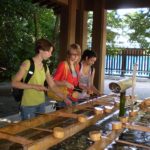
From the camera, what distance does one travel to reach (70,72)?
415 centimetres

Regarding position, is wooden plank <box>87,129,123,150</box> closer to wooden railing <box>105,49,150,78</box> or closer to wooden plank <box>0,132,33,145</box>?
wooden plank <box>0,132,33,145</box>

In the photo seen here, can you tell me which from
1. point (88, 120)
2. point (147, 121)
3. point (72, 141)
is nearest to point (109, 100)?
point (147, 121)

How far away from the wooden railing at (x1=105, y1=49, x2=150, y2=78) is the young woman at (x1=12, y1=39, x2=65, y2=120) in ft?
49.7

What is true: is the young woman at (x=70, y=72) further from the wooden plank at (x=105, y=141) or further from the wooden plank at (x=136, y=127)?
the wooden plank at (x=105, y=141)

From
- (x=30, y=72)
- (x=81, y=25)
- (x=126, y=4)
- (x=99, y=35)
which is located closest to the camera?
(x=30, y=72)

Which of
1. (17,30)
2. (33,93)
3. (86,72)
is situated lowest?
(33,93)

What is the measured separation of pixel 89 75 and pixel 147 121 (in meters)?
1.56

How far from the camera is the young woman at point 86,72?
441cm

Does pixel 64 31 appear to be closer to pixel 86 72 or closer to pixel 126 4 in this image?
pixel 126 4

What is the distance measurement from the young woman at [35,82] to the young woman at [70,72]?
373mm

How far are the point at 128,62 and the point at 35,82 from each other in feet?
52.1

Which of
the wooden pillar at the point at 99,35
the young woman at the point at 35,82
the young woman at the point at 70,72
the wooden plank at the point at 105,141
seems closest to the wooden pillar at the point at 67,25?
the wooden pillar at the point at 99,35

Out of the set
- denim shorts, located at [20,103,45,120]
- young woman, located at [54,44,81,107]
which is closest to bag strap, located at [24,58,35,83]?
denim shorts, located at [20,103,45,120]

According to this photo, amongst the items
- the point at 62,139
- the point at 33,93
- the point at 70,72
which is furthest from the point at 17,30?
the point at 62,139
